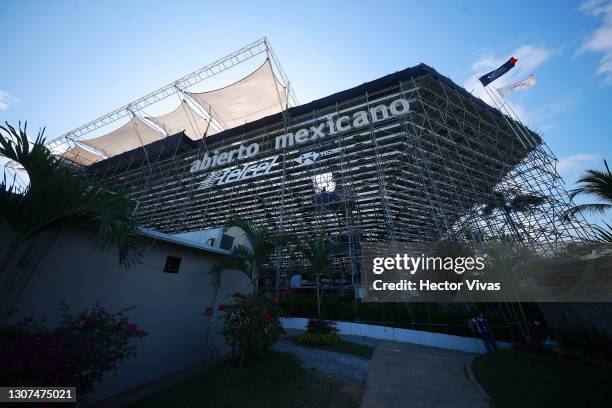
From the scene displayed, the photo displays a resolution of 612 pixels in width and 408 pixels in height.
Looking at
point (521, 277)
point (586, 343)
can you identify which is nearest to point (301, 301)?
point (521, 277)

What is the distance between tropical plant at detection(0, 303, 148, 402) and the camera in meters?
2.14

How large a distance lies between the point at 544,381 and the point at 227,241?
944 cm

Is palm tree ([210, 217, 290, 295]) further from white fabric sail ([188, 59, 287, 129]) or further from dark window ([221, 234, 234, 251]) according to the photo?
white fabric sail ([188, 59, 287, 129])

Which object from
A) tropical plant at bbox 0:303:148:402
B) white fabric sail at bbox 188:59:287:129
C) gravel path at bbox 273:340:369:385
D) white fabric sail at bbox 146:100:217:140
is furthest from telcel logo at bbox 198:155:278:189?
tropical plant at bbox 0:303:148:402

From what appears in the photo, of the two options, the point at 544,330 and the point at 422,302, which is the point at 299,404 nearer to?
the point at 422,302

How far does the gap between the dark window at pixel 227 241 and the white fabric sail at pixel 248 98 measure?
11.5 metres

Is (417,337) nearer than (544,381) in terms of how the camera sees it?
No

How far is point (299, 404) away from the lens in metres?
3.57

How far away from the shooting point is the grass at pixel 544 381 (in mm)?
3527

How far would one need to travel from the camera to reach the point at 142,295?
474cm

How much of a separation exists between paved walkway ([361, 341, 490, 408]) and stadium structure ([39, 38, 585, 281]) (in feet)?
12.6

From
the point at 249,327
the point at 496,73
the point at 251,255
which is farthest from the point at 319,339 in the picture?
the point at 496,73

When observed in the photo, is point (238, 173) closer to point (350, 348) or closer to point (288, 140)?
point (288, 140)

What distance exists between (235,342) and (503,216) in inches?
574
